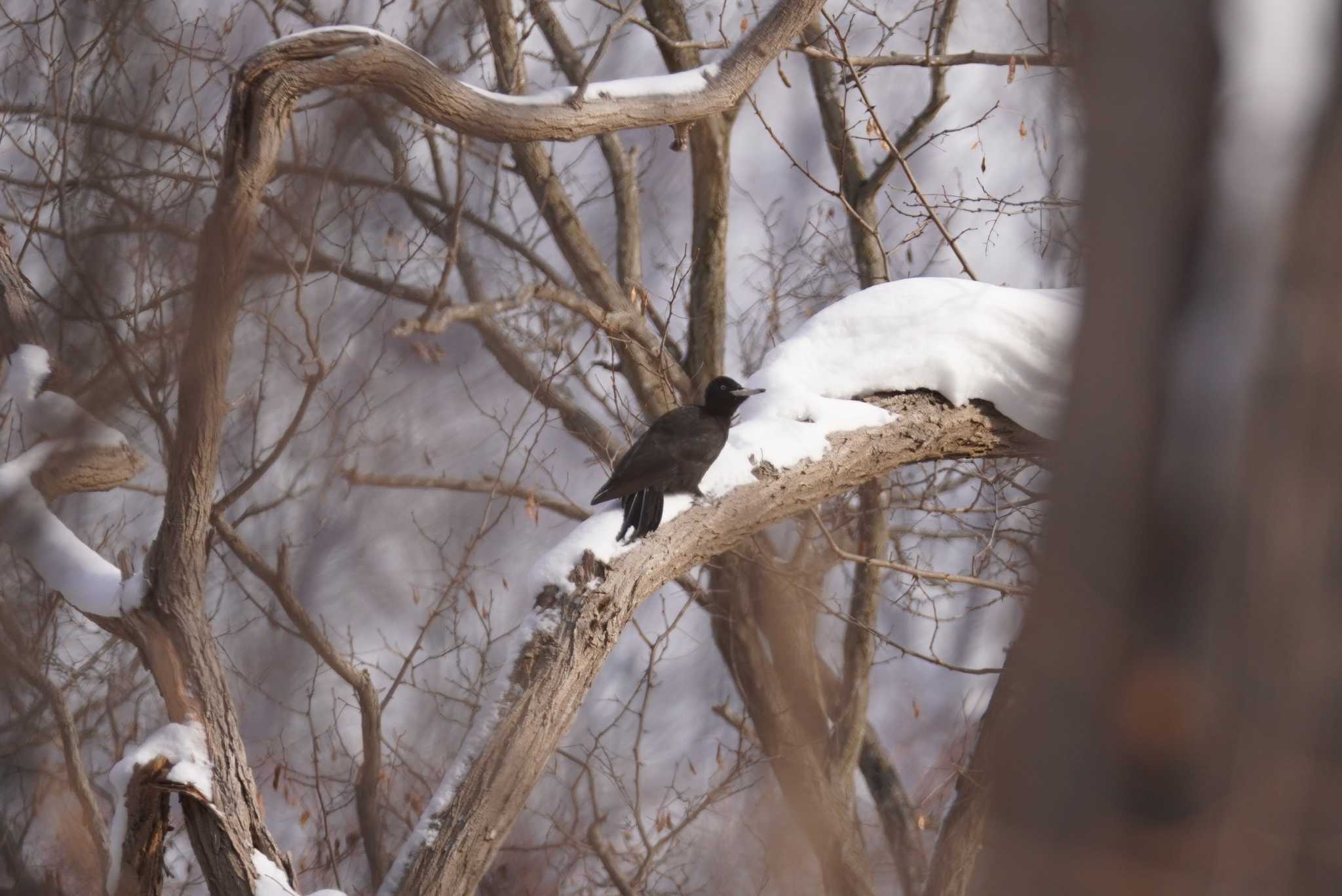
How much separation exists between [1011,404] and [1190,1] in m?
4.17

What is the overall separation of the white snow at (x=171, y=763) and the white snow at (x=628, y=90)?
7.18ft

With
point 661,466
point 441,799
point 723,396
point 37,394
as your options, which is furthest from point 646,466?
point 37,394

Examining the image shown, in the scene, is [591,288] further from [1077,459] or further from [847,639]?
[1077,459]

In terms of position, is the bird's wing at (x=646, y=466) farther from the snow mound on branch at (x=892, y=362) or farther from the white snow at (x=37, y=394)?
the white snow at (x=37, y=394)

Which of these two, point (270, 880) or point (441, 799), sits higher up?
point (441, 799)

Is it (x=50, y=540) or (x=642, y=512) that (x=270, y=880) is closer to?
(x=50, y=540)

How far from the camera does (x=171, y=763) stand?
3348 mm

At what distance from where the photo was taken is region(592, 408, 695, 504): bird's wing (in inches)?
146

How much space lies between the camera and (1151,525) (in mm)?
417

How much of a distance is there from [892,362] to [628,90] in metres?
1.43

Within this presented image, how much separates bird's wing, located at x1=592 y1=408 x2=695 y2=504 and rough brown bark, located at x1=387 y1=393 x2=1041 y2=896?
6.6 inches

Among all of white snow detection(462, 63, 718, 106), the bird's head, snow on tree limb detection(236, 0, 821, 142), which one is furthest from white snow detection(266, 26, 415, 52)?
the bird's head

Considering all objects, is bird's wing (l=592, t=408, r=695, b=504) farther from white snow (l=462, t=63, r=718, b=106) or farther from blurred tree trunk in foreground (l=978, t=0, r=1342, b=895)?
blurred tree trunk in foreground (l=978, t=0, r=1342, b=895)

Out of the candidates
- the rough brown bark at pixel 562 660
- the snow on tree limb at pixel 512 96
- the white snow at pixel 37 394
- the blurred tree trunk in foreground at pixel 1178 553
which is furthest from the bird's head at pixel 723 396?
the blurred tree trunk in foreground at pixel 1178 553
